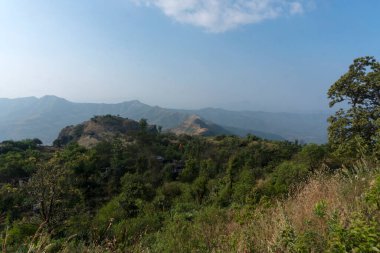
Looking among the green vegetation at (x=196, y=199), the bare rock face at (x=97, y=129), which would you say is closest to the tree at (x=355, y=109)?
the green vegetation at (x=196, y=199)

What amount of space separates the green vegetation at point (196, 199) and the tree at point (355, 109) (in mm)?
109

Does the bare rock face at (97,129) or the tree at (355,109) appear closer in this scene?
the tree at (355,109)

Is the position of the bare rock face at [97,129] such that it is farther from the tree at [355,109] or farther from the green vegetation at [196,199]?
the tree at [355,109]

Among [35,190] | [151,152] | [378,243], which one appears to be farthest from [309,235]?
[151,152]

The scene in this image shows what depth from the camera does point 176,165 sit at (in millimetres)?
41500

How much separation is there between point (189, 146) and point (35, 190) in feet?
120

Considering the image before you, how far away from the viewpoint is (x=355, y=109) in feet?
52.9

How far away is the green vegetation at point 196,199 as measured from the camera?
12.6 feet

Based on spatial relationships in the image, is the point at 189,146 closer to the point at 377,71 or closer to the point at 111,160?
the point at 111,160

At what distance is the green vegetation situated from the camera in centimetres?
386

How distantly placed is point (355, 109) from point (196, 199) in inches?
580

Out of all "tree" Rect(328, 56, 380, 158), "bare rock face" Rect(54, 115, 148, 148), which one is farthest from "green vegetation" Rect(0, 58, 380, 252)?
"bare rock face" Rect(54, 115, 148, 148)

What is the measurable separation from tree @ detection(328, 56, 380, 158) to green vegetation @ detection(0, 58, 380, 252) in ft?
0.36

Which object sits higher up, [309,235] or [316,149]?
[309,235]
